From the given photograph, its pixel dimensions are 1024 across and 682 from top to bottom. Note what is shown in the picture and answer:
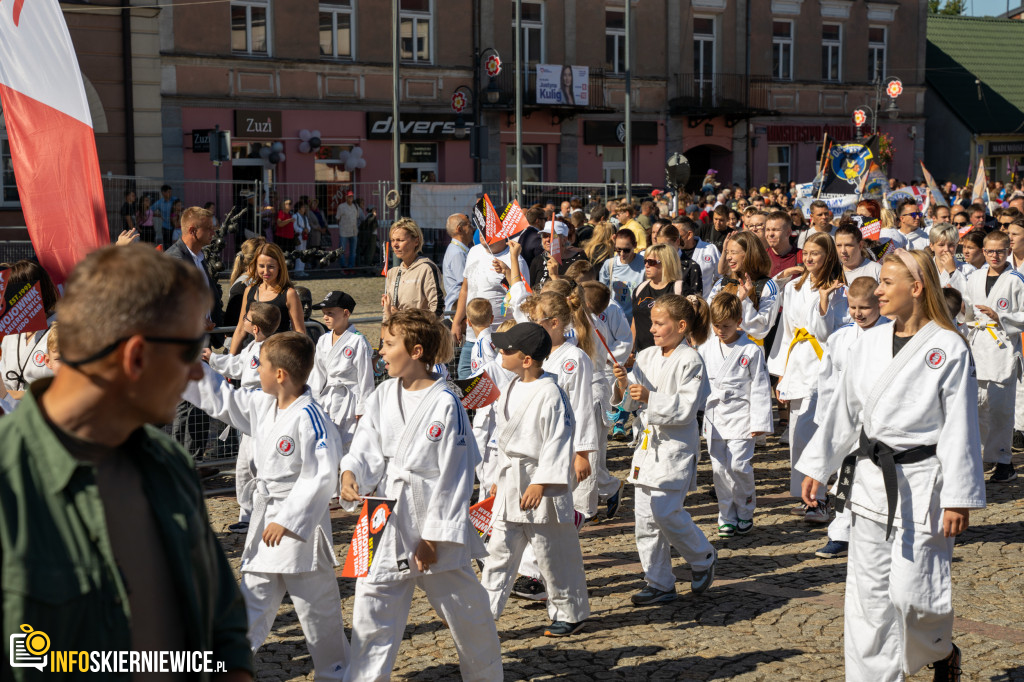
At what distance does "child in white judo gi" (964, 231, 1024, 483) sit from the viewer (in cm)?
959

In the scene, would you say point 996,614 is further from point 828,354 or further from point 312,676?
point 312,676

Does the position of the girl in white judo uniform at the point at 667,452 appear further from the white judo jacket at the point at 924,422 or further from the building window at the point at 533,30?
the building window at the point at 533,30

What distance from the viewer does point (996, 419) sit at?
9711mm

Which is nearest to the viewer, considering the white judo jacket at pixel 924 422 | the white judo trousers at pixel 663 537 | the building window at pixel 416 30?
the white judo jacket at pixel 924 422

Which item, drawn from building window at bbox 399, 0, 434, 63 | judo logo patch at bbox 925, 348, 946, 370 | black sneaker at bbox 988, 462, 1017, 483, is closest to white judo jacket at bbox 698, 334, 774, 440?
black sneaker at bbox 988, 462, 1017, 483

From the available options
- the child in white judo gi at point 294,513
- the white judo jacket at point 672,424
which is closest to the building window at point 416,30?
the white judo jacket at point 672,424

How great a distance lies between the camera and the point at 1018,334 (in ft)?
31.8

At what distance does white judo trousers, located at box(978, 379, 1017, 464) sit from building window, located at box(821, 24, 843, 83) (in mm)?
30118

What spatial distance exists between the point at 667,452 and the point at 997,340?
4422mm

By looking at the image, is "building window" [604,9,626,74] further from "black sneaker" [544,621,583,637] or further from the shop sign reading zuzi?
"black sneaker" [544,621,583,637]

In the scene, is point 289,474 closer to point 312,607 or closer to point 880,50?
point 312,607

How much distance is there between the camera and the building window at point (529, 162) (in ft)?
106

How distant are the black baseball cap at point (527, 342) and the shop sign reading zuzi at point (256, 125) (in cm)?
2304

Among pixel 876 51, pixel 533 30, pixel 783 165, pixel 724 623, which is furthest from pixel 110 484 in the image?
pixel 876 51
